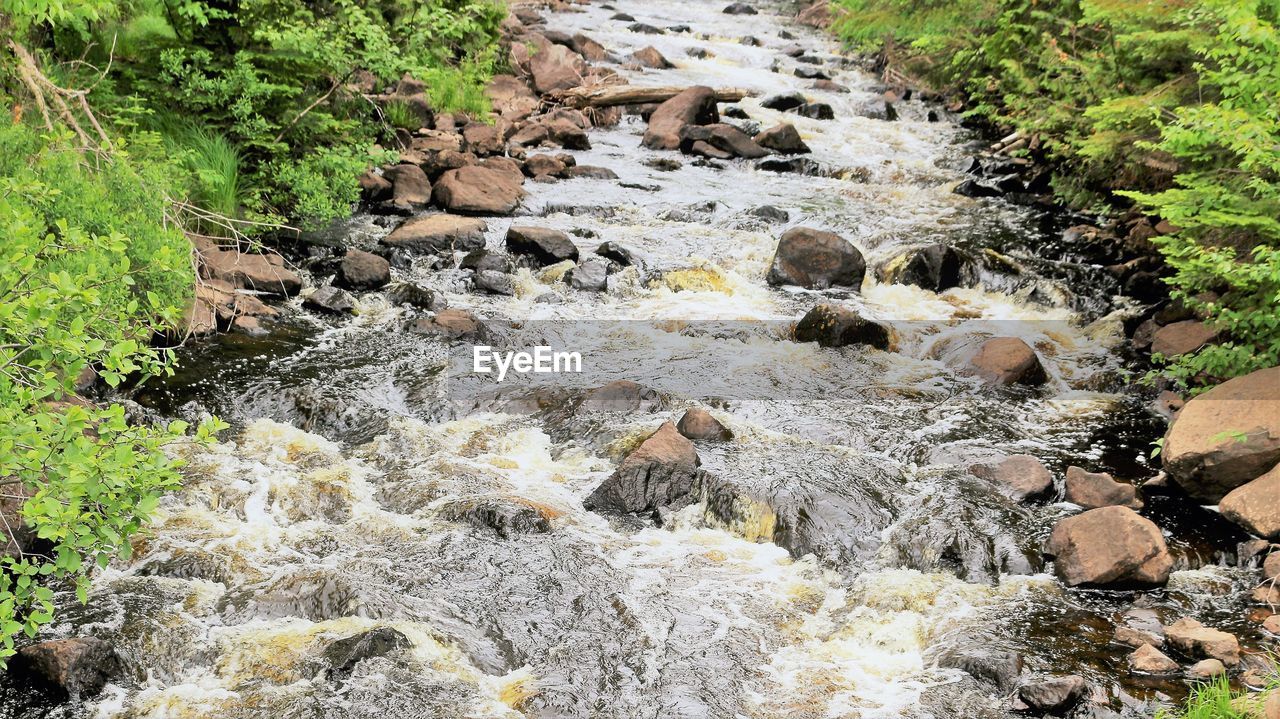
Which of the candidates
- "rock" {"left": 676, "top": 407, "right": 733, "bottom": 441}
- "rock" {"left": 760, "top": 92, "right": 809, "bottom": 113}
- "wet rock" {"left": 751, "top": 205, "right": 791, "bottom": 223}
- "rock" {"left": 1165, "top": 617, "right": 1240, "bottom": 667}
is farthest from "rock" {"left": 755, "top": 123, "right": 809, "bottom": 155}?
"rock" {"left": 1165, "top": 617, "right": 1240, "bottom": 667}

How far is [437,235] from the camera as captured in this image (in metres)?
14.1

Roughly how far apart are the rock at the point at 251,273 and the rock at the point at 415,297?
116 centimetres

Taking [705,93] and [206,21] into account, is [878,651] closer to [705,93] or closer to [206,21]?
[206,21]

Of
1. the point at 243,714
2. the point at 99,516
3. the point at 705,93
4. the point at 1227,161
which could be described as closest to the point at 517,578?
the point at 243,714

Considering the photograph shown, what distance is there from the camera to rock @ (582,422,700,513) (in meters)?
8.36

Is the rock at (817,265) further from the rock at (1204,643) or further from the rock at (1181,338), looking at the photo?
the rock at (1204,643)

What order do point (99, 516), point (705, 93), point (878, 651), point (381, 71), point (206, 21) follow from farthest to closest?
point (705, 93) < point (381, 71) < point (206, 21) < point (878, 651) < point (99, 516)

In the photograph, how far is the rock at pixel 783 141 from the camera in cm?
1995

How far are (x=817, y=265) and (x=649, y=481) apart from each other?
19.9 feet

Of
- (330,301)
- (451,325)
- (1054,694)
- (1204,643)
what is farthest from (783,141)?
(1054,694)

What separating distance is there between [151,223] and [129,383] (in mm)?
1545

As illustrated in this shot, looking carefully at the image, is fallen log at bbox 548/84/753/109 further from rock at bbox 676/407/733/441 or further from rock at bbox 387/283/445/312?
rock at bbox 676/407/733/441

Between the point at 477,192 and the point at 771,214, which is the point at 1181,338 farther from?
the point at 477,192

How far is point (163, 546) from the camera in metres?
7.44
